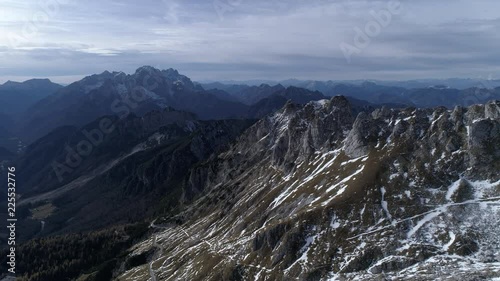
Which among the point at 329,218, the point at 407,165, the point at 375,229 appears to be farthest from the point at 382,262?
the point at 407,165

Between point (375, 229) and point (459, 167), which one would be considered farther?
point (459, 167)

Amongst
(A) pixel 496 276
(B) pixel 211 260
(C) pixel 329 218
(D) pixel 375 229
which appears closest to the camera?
(A) pixel 496 276

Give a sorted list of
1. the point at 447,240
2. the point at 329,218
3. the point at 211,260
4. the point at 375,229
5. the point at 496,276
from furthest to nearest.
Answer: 1. the point at 211,260
2. the point at 329,218
3. the point at 375,229
4. the point at 447,240
5. the point at 496,276

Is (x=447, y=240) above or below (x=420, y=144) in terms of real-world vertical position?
below

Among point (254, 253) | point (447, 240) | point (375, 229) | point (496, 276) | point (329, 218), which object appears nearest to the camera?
point (496, 276)

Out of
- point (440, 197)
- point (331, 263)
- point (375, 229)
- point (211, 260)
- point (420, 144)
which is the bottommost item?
point (211, 260)

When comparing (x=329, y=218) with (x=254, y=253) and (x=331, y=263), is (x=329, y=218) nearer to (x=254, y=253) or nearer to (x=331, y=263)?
(x=331, y=263)

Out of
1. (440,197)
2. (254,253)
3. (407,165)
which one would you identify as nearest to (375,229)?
(440,197)

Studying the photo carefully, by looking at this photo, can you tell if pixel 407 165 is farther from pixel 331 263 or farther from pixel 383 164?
pixel 331 263

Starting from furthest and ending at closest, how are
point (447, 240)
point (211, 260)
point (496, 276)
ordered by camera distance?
point (211, 260) → point (447, 240) → point (496, 276)
